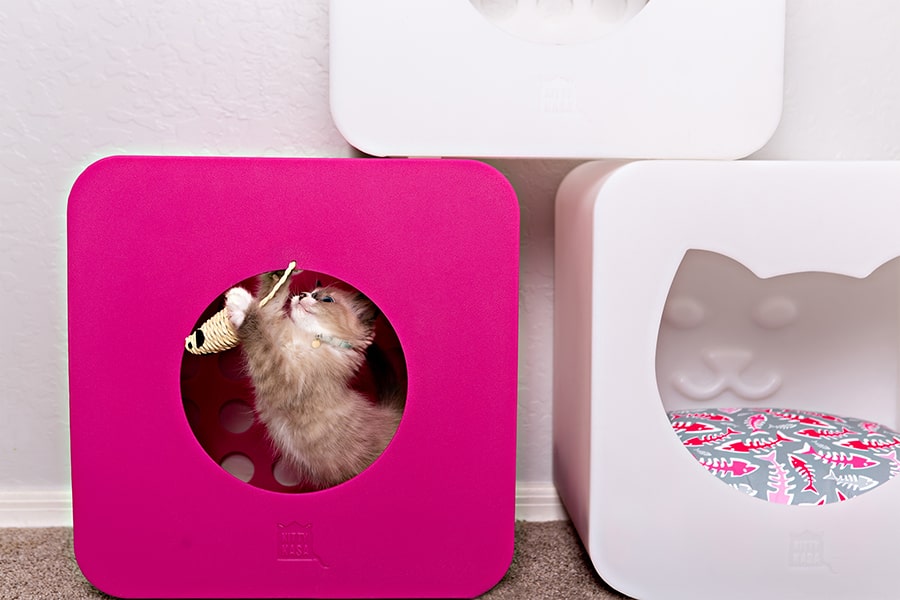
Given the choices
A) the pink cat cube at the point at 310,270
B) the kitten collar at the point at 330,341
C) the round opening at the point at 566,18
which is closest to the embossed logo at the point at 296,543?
the pink cat cube at the point at 310,270

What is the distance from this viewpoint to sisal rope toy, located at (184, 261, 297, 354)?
2.60 feet

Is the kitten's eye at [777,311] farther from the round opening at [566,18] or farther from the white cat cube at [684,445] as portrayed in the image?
the round opening at [566,18]

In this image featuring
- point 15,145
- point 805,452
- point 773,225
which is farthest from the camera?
point 15,145

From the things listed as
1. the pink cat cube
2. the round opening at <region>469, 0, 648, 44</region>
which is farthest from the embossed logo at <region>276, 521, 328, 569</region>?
the round opening at <region>469, 0, 648, 44</region>

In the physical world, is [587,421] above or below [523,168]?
below

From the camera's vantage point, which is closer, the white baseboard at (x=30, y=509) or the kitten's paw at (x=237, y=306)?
the kitten's paw at (x=237, y=306)

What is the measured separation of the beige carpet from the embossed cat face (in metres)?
0.28

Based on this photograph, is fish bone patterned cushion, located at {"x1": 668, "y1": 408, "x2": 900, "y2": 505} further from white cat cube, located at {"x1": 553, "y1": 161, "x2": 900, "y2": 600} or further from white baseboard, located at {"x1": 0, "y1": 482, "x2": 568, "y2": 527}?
white baseboard, located at {"x1": 0, "y1": 482, "x2": 568, "y2": 527}

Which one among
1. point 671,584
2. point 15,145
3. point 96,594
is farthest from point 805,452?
point 15,145

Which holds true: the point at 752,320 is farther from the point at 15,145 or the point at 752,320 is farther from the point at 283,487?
the point at 15,145

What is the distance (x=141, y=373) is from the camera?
2.61 feet

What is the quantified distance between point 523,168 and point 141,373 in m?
0.61

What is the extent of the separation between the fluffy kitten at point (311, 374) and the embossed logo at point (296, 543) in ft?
0.33

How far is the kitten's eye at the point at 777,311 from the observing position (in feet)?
3.52
